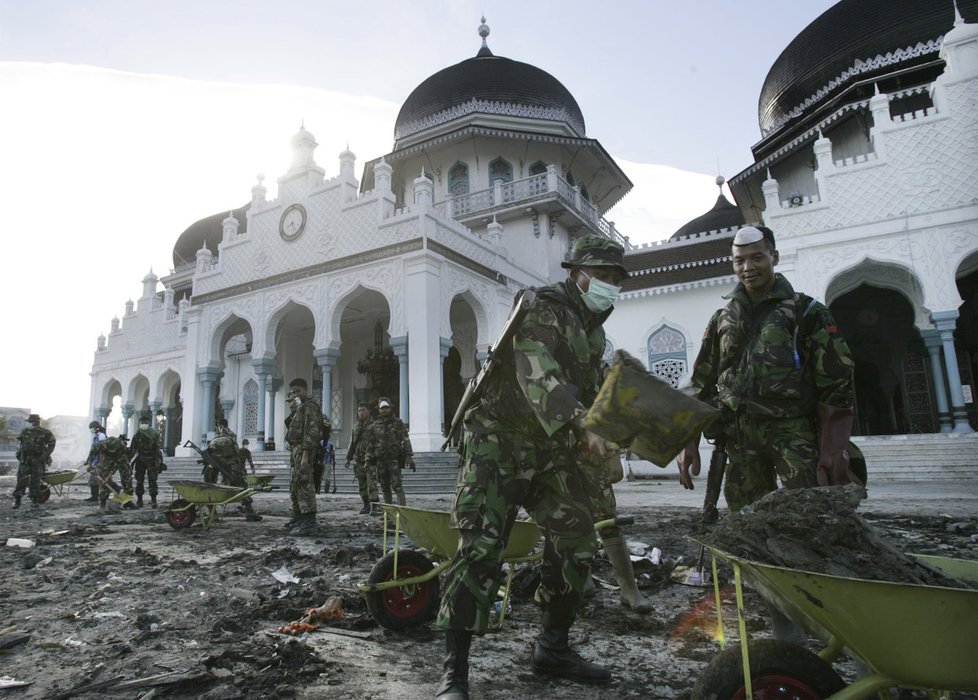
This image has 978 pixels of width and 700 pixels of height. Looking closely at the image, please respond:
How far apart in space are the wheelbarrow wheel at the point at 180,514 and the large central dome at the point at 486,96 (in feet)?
53.5

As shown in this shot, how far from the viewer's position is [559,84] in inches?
863

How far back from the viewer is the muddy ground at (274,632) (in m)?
2.12

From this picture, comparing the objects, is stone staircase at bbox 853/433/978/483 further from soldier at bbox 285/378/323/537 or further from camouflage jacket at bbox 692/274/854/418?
camouflage jacket at bbox 692/274/854/418

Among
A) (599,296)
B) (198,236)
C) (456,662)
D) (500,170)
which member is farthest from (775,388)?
(198,236)

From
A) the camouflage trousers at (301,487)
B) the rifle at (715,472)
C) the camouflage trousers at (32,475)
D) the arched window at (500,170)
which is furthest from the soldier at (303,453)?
the arched window at (500,170)

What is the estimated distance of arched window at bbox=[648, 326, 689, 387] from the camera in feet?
50.4

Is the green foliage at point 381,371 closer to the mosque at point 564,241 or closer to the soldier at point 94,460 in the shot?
the mosque at point 564,241

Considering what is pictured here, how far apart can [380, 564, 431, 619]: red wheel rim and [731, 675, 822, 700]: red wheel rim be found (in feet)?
5.66

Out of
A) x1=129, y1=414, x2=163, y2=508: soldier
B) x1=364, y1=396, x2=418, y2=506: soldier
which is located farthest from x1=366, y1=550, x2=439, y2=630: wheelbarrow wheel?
x1=129, y1=414, x2=163, y2=508: soldier

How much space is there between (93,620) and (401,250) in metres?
11.8

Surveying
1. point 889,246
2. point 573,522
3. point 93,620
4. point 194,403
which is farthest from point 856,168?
point 194,403

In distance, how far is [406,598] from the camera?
2838 millimetres

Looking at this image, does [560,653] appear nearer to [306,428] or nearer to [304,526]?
[304,526]

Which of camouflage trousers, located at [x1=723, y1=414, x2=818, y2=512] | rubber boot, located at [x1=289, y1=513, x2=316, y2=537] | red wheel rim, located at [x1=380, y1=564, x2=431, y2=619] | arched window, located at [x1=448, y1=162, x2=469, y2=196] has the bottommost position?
rubber boot, located at [x1=289, y1=513, x2=316, y2=537]
